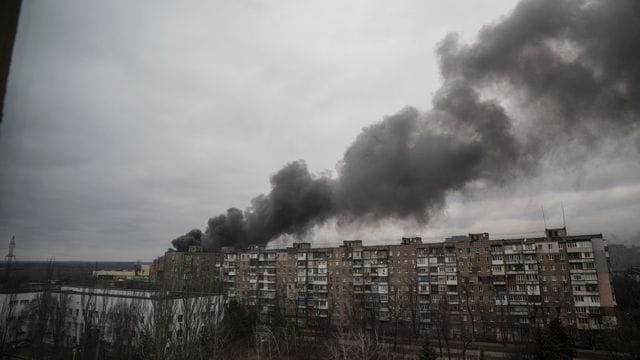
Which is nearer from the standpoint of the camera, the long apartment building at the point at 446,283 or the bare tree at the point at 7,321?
the bare tree at the point at 7,321

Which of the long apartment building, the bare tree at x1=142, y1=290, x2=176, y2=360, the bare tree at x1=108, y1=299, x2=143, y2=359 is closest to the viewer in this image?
the bare tree at x1=142, y1=290, x2=176, y2=360

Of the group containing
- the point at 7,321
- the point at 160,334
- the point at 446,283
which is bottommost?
the point at 160,334

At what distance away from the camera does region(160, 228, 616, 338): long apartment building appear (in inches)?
1098

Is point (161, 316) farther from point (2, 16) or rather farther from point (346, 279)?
point (346, 279)

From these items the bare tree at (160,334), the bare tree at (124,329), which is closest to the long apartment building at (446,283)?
the bare tree at (124,329)

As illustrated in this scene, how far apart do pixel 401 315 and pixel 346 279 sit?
660 centimetres

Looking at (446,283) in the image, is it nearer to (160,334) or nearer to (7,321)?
(160,334)

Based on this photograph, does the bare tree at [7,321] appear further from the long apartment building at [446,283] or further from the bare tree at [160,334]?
the long apartment building at [446,283]

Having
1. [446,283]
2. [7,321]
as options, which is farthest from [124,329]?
[446,283]

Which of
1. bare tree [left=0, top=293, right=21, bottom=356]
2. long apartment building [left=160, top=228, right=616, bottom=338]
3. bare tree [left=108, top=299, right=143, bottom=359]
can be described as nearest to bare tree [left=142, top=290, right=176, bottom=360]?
bare tree [left=108, top=299, right=143, bottom=359]

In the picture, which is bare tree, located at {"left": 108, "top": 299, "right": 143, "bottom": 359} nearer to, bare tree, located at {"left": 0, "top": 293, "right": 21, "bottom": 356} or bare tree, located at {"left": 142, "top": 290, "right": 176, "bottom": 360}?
bare tree, located at {"left": 142, "top": 290, "right": 176, "bottom": 360}

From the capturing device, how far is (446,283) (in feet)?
104

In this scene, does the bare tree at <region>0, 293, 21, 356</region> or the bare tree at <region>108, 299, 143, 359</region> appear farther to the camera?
the bare tree at <region>108, 299, 143, 359</region>

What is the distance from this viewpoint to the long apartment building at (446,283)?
2789 centimetres
